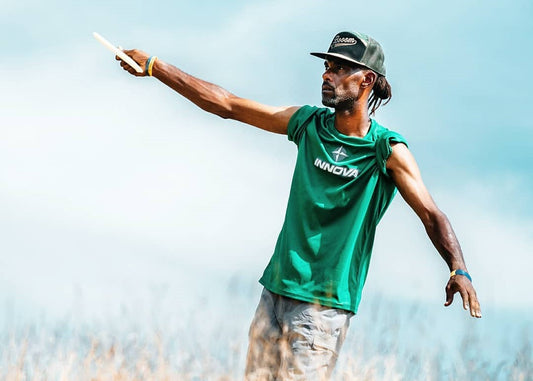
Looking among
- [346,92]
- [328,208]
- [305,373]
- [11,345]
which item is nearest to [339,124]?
[346,92]

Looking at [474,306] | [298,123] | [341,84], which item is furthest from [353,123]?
[474,306]

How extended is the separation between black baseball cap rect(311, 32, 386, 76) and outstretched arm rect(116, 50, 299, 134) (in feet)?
1.55

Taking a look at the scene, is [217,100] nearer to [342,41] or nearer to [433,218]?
[342,41]

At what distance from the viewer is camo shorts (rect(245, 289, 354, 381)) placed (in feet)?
17.9

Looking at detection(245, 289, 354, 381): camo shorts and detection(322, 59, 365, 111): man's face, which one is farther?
detection(322, 59, 365, 111): man's face

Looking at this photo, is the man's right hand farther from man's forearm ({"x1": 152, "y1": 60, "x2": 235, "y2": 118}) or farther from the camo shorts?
the camo shorts

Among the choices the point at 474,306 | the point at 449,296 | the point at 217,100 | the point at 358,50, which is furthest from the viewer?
the point at 217,100

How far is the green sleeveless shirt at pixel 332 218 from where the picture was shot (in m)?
5.55

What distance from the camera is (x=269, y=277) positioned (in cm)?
569

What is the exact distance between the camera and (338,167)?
18.7 ft

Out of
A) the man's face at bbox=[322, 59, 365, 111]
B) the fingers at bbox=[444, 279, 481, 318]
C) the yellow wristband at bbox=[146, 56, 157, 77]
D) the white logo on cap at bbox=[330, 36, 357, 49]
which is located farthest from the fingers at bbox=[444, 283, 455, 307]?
the yellow wristband at bbox=[146, 56, 157, 77]

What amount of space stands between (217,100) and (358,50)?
1020 millimetres

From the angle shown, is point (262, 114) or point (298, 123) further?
point (262, 114)

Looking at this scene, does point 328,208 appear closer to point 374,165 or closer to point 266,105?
point 374,165
